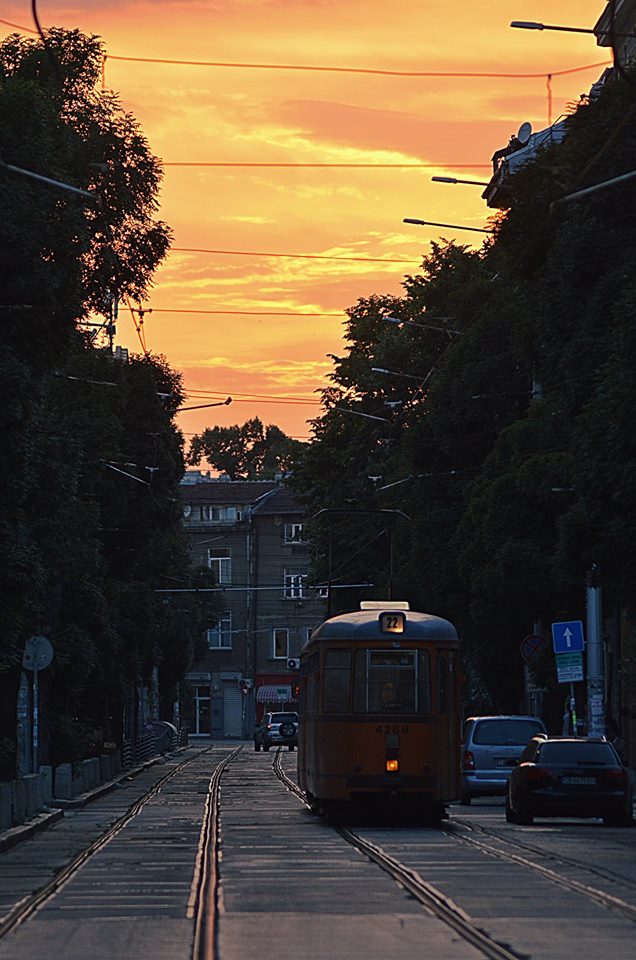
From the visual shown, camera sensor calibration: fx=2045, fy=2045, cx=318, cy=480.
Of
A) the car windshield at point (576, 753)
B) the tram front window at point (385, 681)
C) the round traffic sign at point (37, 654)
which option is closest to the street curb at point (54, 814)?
the round traffic sign at point (37, 654)

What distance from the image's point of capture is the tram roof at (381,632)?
2939 cm

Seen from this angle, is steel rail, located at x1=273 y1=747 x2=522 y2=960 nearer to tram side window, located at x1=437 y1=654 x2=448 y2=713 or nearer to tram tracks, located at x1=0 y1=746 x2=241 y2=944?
tram tracks, located at x1=0 y1=746 x2=241 y2=944

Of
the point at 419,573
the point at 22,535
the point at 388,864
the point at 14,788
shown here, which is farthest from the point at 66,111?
the point at 419,573

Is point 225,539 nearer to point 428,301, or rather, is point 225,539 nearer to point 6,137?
point 428,301

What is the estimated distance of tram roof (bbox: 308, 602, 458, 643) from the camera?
29.4 meters

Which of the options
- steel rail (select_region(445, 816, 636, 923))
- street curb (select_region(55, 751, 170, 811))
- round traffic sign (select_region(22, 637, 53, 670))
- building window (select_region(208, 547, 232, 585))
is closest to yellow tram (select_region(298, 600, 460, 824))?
steel rail (select_region(445, 816, 636, 923))

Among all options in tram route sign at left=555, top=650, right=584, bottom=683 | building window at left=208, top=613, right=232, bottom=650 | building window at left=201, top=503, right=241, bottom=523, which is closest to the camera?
tram route sign at left=555, top=650, right=584, bottom=683

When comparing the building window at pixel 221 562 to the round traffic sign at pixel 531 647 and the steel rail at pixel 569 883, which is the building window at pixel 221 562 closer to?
the round traffic sign at pixel 531 647

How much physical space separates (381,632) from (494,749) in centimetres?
1035

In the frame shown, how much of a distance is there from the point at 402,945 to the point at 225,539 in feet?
388

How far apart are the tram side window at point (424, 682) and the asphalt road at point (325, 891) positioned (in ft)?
5.81

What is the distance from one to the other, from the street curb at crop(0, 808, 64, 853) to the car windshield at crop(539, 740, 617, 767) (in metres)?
7.40

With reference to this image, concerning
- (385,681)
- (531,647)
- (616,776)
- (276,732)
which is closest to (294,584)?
(276,732)

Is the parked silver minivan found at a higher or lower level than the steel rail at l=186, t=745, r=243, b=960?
higher
